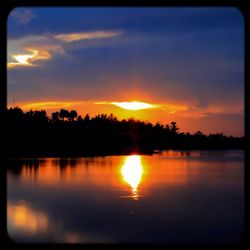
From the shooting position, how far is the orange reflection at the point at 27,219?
830 centimetres

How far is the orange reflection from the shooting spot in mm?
8305

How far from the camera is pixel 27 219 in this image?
9.27 metres

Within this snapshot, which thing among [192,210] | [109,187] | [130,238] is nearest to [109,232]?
[130,238]

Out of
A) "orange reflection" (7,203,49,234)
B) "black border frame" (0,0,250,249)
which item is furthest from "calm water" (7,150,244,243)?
"black border frame" (0,0,250,249)

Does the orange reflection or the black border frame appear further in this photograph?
the orange reflection

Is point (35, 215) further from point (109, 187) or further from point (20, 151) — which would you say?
point (20, 151)

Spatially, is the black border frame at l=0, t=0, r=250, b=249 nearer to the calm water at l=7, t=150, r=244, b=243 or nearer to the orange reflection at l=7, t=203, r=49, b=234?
the calm water at l=7, t=150, r=244, b=243
